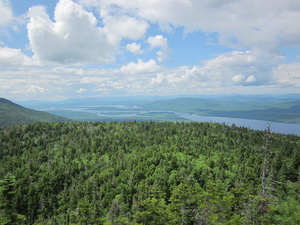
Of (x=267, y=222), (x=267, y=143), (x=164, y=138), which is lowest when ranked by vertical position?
(x=164, y=138)

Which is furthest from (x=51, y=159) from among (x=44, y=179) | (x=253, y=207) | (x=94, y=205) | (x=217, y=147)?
(x=253, y=207)

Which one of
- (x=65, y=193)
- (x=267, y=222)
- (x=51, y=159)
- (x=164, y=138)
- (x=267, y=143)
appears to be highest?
(x=267, y=143)

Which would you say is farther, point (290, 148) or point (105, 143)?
point (105, 143)

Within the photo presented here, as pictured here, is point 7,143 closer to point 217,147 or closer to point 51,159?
point 51,159

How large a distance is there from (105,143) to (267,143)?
15941 centimetres

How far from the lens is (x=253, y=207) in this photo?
34.0m

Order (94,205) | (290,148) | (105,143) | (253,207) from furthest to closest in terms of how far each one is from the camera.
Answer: (105,143), (290,148), (94,205), (253,207)

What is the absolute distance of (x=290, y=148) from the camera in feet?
464

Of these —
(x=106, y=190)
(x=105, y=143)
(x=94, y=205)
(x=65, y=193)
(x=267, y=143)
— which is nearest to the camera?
(x=267, y=143)

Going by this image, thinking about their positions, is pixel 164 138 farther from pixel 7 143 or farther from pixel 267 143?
pixel 267 143

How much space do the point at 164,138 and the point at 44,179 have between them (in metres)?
102

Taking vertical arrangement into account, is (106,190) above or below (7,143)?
below

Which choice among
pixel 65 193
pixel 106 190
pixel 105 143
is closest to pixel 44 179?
pixel 65 193

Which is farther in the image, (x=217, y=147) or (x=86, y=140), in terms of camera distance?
(x=86, y=140)
